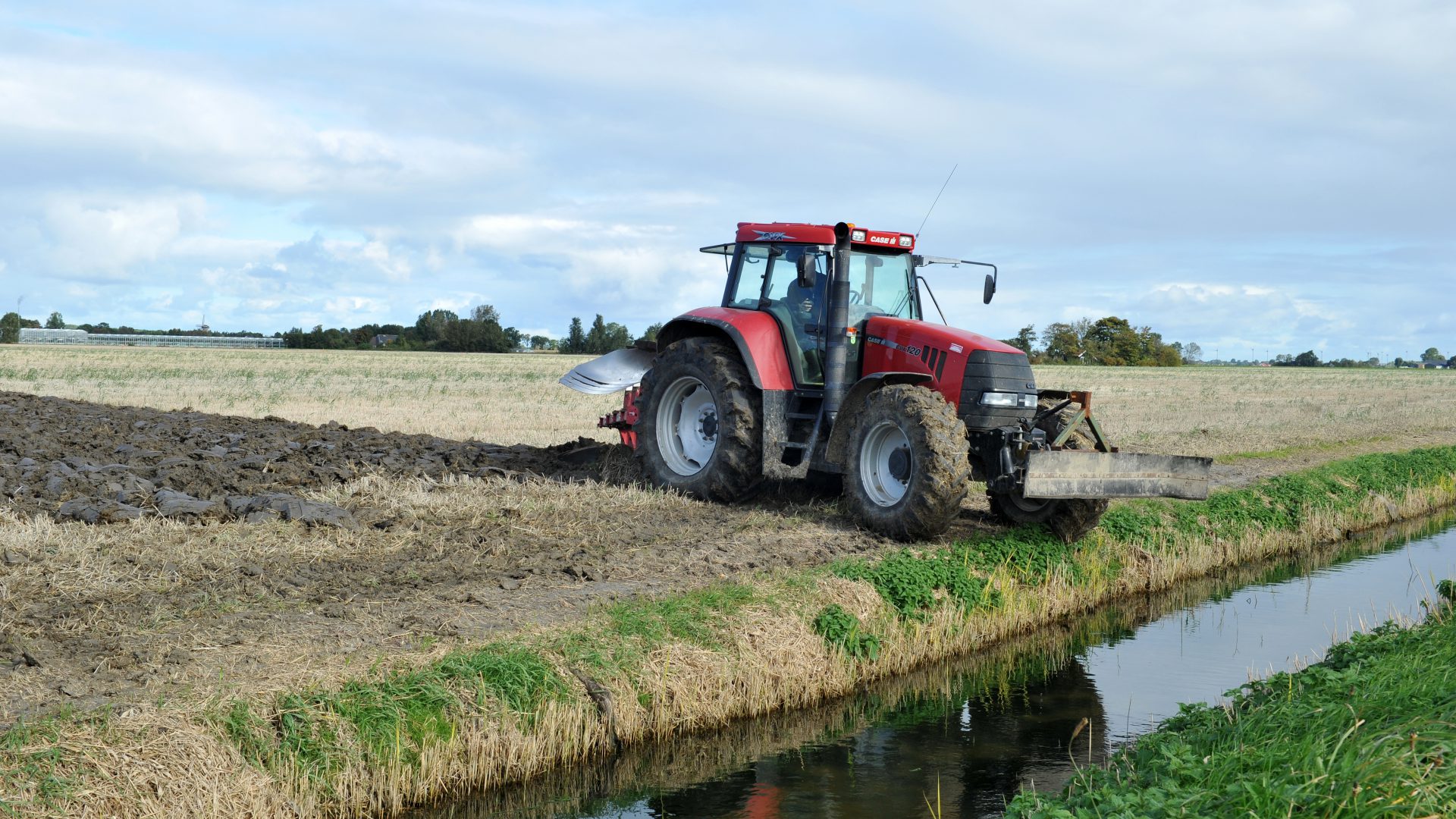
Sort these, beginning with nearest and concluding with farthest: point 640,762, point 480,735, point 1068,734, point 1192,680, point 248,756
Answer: point 248,756
point 480,735
point 640,762
point 1068,734
point 1192,680

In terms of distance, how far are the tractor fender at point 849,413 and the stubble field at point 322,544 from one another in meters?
0.63

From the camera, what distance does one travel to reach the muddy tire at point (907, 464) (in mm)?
9648

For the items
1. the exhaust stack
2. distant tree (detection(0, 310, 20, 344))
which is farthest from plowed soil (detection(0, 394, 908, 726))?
distant tree (detection(0, 310, 20, 344))

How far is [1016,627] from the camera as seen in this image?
33.2 feet

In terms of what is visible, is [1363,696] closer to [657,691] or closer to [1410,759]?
[1410,759]

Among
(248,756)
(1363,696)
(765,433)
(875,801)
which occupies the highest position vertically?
(765,433)

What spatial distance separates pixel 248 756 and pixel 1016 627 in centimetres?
647

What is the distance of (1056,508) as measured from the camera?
36.3 ft

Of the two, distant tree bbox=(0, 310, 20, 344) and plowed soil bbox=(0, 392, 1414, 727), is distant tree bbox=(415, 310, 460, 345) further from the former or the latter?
plowed soil bbox=(0, 392, 1414, 727)

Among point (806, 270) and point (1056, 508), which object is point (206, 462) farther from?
point (1056, 508)

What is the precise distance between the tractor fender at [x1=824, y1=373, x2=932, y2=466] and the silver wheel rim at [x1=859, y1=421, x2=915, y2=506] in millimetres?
196

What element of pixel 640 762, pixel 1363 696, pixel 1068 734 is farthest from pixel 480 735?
pixel 1363 696

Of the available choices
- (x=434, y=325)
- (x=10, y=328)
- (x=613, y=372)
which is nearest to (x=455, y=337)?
(x=434, y=325)

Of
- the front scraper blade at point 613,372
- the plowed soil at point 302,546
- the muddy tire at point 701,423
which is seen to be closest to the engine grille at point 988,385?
the plowed soil at point 302,546
